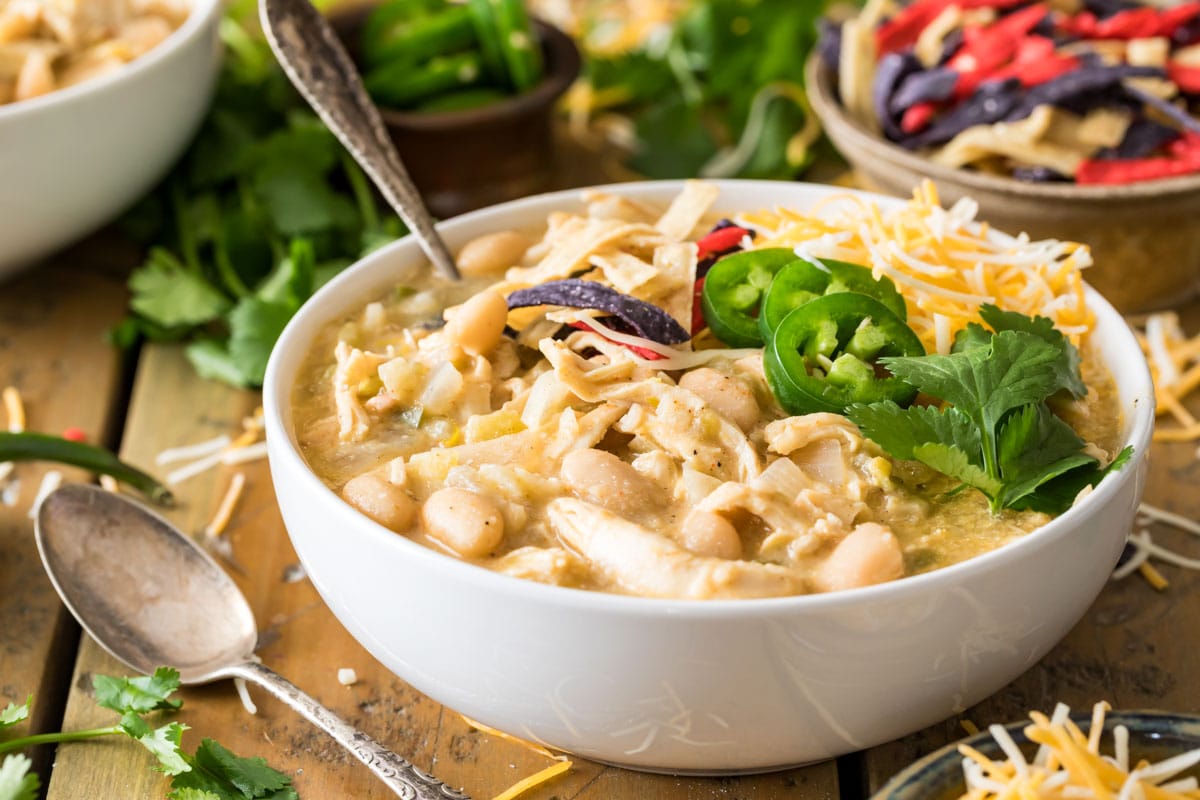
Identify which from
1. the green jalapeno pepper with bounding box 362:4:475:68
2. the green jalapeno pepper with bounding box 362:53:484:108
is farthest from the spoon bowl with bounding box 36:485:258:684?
the green jalapeno pepper with bounding box 362:4:475:68

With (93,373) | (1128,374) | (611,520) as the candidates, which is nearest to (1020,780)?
(611,520)

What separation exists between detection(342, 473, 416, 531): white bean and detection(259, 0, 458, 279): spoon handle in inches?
37.2

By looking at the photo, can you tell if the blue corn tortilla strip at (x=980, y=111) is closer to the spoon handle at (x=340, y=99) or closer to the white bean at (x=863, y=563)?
the spoon handle at (x=340, y=99)

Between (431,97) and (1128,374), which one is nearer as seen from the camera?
(1128,374)

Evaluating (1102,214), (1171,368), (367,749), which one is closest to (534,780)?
(367,749)

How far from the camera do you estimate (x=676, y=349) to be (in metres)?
2.91

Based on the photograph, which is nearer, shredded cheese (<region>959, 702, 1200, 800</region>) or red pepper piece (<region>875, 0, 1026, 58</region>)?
shredded cheese (<region>959, 702, 1200, 800</region>)

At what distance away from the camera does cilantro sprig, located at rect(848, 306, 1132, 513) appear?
8.25 feet

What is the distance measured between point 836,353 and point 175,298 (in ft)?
7.49

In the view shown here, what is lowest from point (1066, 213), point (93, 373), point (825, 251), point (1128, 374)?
point (93, 373)

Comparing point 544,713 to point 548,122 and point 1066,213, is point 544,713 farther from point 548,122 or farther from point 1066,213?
point 548,122

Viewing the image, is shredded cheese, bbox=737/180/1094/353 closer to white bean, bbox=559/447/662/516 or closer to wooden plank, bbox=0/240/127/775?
white bean, bbox=559/447/662/516

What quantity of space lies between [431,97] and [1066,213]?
223cm

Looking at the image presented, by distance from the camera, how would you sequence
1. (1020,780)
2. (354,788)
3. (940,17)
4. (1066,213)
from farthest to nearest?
(940,17)
(1066,213)
(354,788)
(1020,780)
